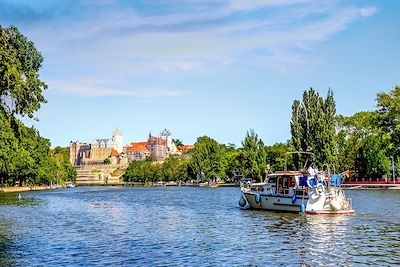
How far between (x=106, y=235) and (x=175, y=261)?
12224 millimetres

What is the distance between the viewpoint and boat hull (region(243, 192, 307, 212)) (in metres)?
52.9

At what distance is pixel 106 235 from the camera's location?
1489 inches

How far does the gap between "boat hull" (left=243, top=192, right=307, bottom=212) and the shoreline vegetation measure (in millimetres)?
6264

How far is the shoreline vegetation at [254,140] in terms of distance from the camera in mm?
56031

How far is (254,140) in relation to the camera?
522 ft

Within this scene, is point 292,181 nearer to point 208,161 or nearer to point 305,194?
point 305,194

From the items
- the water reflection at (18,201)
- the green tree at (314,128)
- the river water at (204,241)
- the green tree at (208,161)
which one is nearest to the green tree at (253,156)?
the green tree at (208,161)

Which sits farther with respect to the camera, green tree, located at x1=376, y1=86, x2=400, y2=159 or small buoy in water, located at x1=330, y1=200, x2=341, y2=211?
green tree, located at x1=376, y1=86, x2=400, y2=159

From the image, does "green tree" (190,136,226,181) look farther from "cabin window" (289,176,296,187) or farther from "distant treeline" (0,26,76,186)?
"cabin window" (289,176,296,187)

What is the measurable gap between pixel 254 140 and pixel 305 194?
106982 millimetres

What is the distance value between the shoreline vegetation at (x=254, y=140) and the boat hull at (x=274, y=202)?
20.6 feet

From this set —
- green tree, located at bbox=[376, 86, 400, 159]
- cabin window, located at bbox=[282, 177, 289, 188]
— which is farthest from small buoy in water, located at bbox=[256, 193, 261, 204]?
green tree, located at bbox=[376, 86, 400, 159]

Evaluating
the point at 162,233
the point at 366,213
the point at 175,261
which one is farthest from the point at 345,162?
the point at 175,261

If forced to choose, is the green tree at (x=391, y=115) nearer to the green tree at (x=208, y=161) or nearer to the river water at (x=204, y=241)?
the river water at (x=204, y=241)
